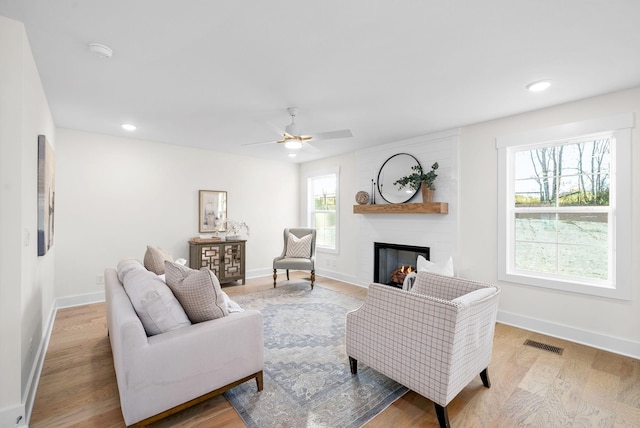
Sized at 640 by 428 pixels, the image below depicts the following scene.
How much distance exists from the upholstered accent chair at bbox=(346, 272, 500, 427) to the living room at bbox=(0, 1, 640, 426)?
1646 millimetres

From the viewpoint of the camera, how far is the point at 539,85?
2.51 meters

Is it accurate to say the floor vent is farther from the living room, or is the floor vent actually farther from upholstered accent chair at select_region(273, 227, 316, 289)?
upholstered accent chair at select_region(273, 227, 316, 289)

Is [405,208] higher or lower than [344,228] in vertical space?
higher

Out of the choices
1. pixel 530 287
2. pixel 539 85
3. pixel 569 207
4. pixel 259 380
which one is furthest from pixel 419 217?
pixel 259 380

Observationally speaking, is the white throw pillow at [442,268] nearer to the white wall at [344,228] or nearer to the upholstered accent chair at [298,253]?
the white wall at [344,228]

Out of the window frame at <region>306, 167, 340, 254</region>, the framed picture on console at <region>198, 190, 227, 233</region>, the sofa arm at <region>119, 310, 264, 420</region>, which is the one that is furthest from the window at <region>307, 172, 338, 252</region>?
the sofa arm at <region>119, 310, 264, 420</region>

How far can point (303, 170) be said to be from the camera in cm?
Result: 629

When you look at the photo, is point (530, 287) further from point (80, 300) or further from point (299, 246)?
point (80, 300)

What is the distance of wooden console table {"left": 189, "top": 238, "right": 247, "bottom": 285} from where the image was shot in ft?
15.3

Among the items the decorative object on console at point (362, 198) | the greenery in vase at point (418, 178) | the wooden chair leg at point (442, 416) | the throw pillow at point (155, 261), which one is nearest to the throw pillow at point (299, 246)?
the decorative object on console at point (362, 198)

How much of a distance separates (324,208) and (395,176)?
1873 millimetres

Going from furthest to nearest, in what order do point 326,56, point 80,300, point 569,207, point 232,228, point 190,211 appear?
point 232,228 < point 190,211 < point 80,300 < point 569,207 < point 326,56

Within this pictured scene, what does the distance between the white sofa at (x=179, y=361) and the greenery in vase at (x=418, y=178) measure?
291 centimetres

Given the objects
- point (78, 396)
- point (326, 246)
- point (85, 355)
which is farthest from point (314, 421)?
point (326, 246)
